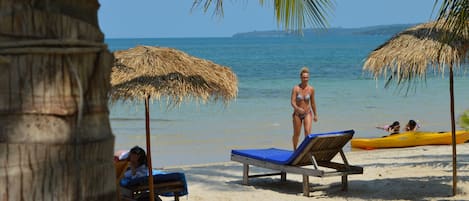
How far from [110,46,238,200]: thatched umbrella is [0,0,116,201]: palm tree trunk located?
142 inches

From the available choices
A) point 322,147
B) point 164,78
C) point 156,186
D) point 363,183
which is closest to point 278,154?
point 322,147

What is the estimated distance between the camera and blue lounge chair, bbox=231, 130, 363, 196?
7.26m

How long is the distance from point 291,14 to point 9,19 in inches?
113

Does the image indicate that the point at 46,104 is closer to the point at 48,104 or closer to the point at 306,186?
the point at 48,104

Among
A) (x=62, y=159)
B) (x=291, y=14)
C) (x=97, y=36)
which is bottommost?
(x=62, y=159)

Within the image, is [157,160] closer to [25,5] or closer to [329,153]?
[329,153]

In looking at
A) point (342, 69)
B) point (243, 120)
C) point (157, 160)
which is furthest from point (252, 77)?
point (157, 160)

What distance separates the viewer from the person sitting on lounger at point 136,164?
6.25 metres

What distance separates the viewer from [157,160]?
11.8 m

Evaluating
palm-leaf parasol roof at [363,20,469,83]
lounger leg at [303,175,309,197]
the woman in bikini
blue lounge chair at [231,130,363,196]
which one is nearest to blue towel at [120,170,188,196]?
blue lounge chair at [231,130,363,196]

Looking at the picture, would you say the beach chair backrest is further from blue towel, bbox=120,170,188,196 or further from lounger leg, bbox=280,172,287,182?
blue towel, bbox=120,170,188,196

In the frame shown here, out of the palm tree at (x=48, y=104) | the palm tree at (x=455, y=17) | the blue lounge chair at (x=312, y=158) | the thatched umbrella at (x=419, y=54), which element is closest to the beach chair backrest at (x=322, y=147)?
the blue lounge chair at (x=312, y=158)

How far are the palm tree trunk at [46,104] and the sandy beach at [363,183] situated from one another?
549 centimetres

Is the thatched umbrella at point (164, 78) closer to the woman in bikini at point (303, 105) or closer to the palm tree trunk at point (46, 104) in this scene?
the palm tree trunk at point (46, 104)
